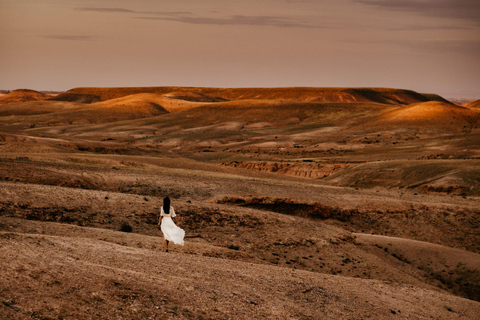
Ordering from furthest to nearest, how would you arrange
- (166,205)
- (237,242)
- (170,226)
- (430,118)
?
(430,118), (237,242), (170,226), (166,205)

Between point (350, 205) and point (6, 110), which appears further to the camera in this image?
point (6, 110)

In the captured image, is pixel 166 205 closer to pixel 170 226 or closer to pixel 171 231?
pixel 170 226

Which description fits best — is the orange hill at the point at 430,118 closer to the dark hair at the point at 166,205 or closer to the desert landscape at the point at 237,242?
the desert landscape at the point at 237,242

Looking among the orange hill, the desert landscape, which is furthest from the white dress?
the orange hill

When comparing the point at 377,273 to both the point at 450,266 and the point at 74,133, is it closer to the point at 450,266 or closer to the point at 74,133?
the point at 450,266

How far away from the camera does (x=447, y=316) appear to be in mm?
15180

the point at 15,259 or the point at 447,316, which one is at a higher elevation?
the point at 15,259

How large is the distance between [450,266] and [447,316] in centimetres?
893

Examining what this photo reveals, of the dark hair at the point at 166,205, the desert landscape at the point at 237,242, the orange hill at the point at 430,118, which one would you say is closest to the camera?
the desert landscape at the point at 237,242

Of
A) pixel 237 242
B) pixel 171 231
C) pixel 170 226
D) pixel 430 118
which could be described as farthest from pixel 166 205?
pixel 430 118

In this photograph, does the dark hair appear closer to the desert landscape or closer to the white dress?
the white dress

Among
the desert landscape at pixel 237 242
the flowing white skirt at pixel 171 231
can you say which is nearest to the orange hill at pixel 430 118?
the desert landscape at pixel 237 242

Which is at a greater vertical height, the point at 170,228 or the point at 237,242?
the point at 170,228

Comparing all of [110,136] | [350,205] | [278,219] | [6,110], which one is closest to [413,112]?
[110,136]
